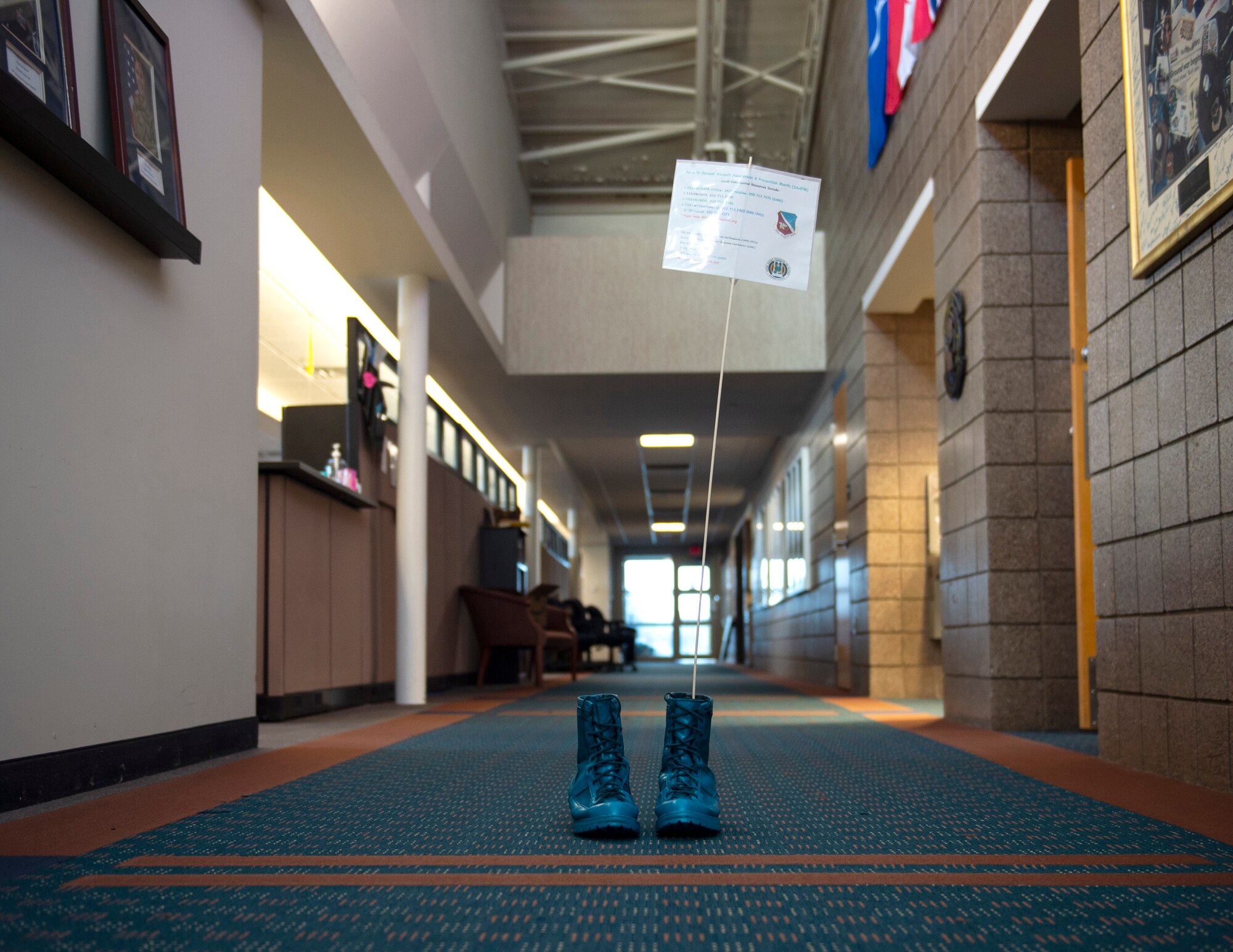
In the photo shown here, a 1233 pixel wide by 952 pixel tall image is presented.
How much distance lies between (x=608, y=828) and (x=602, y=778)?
0.10 m

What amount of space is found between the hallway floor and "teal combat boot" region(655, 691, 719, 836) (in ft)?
Answer: 0.13

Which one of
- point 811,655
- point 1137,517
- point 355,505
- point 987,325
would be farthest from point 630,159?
point 1137,517

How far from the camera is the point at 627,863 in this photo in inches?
67.9

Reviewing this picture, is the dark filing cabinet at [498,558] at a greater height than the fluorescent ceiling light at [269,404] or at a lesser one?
lesser

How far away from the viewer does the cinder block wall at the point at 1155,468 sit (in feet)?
7.86

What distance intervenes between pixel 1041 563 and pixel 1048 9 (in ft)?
6.56

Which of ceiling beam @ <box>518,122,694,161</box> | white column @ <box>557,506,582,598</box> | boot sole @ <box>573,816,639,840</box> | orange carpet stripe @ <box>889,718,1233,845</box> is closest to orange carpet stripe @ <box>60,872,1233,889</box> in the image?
boot sole @ <box>573,816,639,840</box>

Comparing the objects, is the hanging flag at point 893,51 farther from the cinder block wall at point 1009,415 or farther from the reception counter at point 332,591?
the reception counter at point 332,591

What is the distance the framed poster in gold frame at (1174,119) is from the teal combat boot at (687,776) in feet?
5.17

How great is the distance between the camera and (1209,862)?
67.1 inches

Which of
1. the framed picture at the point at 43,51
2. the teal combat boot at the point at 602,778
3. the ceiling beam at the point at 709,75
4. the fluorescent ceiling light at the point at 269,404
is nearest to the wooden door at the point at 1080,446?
the teal combat boot at the point at 602,778

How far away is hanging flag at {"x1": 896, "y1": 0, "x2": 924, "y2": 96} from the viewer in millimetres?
5352

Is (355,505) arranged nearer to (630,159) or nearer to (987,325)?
(987,325)

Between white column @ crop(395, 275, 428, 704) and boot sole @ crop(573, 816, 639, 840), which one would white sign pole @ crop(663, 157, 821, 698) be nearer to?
boot sole @ crop(573, 816, 639, 840)
